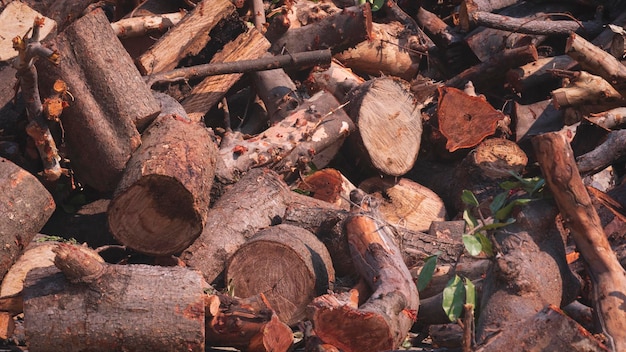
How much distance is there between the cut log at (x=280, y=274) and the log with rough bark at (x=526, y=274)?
106 centimetres

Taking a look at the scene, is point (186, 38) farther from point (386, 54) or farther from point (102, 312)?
point (102, 312)

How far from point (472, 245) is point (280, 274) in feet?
4.27

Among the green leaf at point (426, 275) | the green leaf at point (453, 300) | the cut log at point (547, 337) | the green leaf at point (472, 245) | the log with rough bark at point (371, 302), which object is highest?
the green leaf at point (472, 245)

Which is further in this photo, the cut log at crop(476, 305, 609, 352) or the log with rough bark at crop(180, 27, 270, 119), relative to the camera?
the log with rough bark at crop(180, 27, 270, 119)

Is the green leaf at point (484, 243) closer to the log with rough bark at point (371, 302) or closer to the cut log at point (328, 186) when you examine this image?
the log with rough bark at point (371, 302)

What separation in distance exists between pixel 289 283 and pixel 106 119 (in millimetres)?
1435

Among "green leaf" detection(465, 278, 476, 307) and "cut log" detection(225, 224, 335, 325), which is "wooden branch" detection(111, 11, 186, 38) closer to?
"cut log" detection(225, 224, 335, 325)

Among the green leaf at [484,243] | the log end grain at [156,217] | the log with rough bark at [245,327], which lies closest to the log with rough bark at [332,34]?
the log end grain at [156,217]

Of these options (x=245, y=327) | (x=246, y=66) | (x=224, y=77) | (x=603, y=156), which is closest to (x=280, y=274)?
(x=245, y=327)

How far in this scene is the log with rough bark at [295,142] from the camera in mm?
5727

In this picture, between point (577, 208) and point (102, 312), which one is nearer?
point (102, 312)

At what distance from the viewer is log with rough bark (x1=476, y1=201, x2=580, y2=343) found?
12.6 feet

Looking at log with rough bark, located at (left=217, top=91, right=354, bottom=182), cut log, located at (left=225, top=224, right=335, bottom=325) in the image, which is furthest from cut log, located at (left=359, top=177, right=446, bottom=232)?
cut log, located at (left=225, top=224, right=335, bottom=325)

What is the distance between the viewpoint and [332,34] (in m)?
6.94
